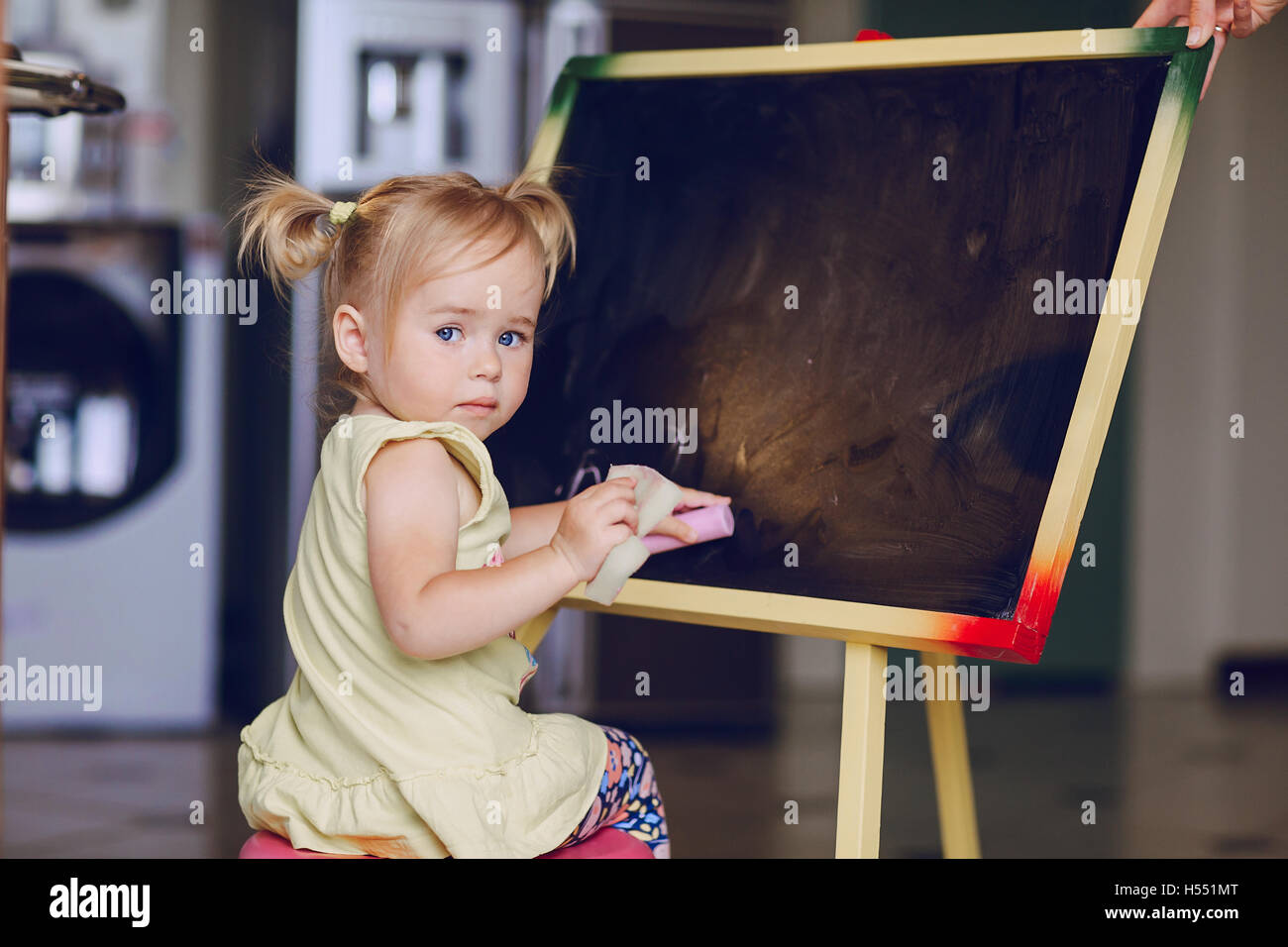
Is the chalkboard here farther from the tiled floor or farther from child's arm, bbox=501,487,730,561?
the tiled floor

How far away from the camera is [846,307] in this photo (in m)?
1.29

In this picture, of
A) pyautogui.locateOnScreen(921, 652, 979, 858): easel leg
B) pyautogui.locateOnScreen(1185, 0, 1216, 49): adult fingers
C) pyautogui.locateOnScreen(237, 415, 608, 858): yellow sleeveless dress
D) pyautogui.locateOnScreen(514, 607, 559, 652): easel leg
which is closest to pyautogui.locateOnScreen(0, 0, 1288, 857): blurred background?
pyautogui.locateOnScreen(921, 652, 979, 858): easel leg

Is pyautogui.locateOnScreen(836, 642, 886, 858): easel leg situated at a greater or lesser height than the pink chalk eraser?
lesser

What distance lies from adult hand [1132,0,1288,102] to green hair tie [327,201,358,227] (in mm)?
768

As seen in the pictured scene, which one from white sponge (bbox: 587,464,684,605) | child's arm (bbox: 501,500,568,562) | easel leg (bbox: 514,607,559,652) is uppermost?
white sponge (bbox: 587,464,684,605)

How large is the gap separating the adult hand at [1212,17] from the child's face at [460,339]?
0.65 metres

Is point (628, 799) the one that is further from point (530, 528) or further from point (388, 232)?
point (388, 232)

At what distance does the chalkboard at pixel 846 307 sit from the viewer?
1.15m

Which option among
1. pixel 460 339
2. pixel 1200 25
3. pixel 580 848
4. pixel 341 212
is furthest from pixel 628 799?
pixel 1200 25

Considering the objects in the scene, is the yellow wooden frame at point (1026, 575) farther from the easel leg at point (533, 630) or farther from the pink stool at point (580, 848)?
the pink stool at point (580, 848)

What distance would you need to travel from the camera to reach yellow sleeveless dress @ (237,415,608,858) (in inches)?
38.8

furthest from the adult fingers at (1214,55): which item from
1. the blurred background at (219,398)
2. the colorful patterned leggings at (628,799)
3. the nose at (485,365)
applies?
the blurred background at (219,398)

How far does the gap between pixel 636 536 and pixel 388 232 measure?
1.04ft
